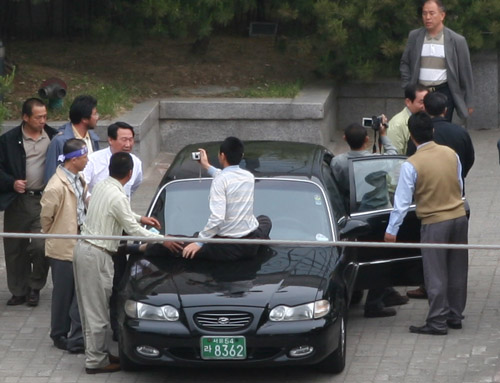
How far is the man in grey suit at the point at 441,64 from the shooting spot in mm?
12398

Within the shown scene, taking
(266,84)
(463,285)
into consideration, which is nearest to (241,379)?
(463,285)

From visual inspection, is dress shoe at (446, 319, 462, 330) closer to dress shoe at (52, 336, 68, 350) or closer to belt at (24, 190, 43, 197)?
dress shoe at (52, 336, 68, 350)

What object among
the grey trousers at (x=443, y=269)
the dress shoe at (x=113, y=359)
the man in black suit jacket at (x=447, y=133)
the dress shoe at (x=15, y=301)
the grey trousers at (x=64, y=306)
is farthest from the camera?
the dress shoe at (x=15, y=301)

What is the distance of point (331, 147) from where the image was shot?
15227 mm

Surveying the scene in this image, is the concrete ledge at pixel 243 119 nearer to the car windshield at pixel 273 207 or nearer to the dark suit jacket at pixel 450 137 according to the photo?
the dark suit jacket at pixel 450 137

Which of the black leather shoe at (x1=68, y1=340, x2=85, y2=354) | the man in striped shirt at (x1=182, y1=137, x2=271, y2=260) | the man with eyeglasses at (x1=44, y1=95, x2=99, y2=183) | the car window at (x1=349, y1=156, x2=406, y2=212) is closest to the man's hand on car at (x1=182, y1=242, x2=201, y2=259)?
the man in striped shirt at (x1=182, y1=137, x2=271, y2=260)

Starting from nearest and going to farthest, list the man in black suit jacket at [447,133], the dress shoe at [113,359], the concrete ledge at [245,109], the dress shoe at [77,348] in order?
the dress shoe at [113,359] < the dress shoe at [77,348] < the man in black suit jacket at [447,133] < the concrete ledge at [245,109]

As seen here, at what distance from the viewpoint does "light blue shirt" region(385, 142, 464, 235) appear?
Answer: 28.7 ft

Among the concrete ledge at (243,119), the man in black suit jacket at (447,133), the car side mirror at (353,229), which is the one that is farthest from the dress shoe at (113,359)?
the concrete ledge at (243,119)

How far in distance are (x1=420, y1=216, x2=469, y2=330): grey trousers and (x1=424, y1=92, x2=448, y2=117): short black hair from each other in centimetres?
101

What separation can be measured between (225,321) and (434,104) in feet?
9.39

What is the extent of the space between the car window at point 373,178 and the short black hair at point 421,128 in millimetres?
686

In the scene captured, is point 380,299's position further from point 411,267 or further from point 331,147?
point 331,147

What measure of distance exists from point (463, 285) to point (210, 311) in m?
2.29
